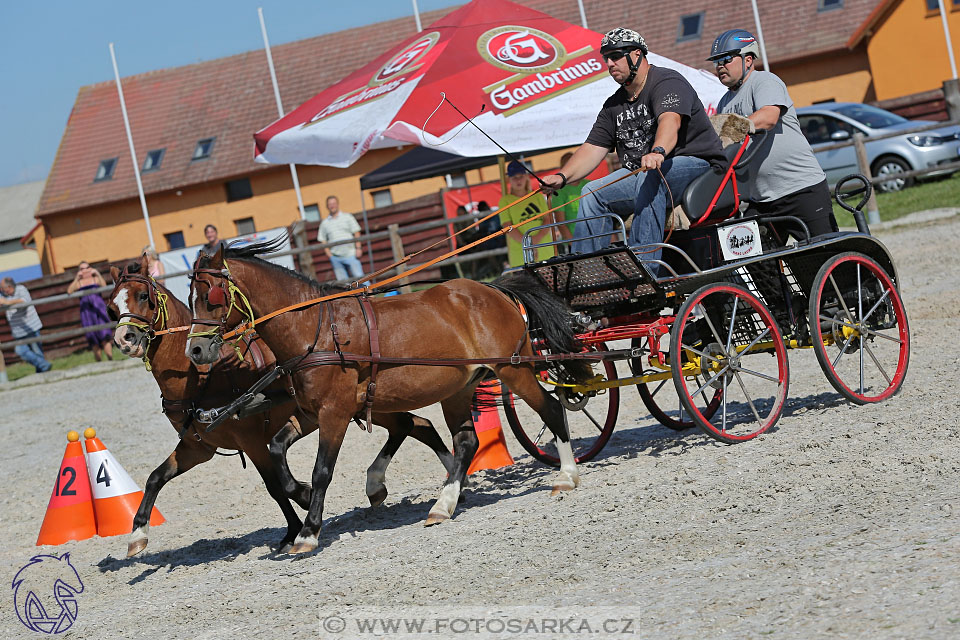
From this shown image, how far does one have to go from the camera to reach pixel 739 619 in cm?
386

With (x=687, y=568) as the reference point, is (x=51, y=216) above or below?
above

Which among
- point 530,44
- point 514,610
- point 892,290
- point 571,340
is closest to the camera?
point 514,610

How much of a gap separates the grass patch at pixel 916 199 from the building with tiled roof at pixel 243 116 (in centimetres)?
1263

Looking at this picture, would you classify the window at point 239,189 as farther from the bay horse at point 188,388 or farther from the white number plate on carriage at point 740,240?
the white number plate on carriage at point 740,240

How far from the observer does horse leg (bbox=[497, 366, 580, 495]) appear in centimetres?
656

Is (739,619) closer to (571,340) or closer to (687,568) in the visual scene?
(687,568)

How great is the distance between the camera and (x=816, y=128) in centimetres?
2005

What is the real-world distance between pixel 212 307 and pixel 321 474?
107 centimetres

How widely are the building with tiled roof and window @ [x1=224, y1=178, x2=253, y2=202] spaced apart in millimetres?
42

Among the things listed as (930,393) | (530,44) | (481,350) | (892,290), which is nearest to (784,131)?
(892,290)

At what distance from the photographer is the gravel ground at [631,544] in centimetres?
403

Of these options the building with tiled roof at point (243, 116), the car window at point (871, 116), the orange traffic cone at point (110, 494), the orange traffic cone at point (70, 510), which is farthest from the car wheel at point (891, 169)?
the orange traffic cone at point (70, 510)

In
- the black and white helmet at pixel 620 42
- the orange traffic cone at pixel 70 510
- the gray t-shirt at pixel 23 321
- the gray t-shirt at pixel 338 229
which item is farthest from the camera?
the gray t-shirt at pixel 23 321

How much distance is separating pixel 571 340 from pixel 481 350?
2.20 ft
